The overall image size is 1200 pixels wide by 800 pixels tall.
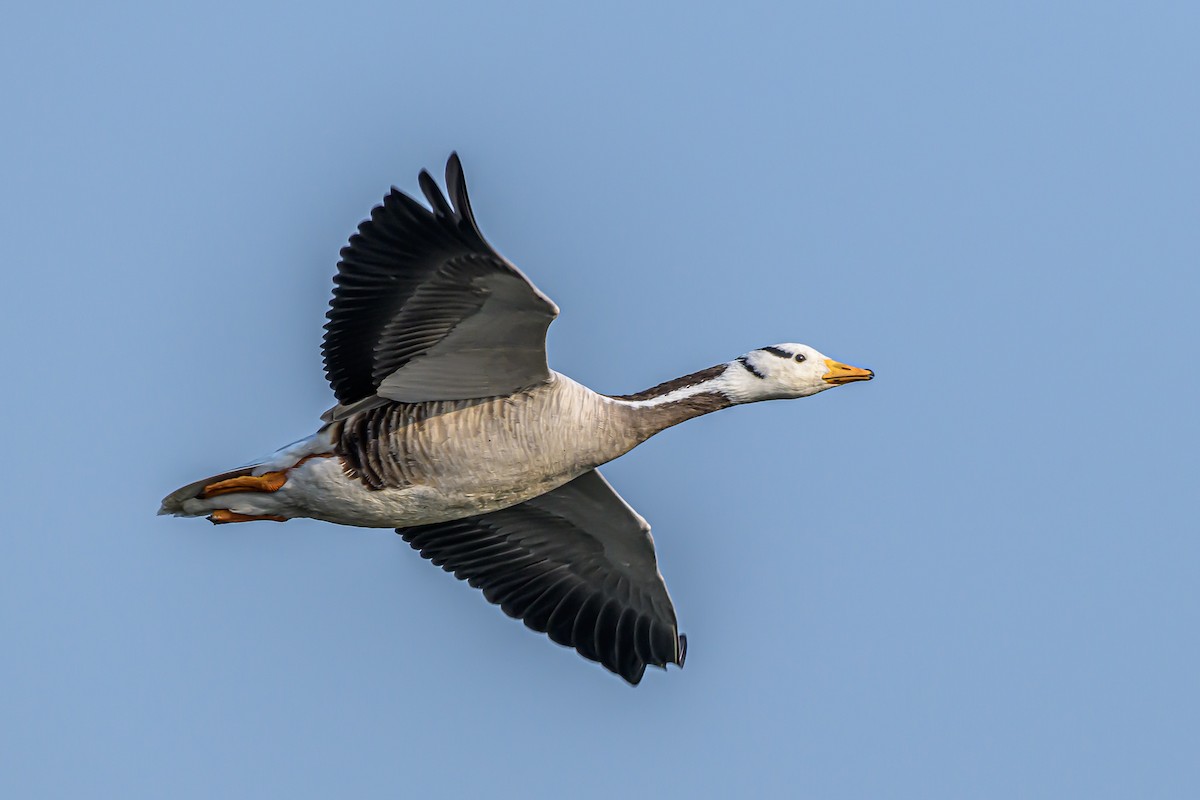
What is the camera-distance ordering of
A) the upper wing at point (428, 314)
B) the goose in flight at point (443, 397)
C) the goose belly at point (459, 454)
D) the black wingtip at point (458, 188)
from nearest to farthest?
the black wingtip at point (458, 188), the upper wing at point (428, 314), the goose in flight at point (443, 397), the goose belly at point (459, 454)

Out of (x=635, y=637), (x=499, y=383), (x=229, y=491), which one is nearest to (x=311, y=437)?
(x=229, y=491)

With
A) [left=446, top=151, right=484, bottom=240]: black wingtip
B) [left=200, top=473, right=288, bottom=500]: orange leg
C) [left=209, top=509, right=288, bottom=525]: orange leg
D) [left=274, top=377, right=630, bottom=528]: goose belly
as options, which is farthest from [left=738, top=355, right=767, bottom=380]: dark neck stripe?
[left=209, top=509, right=288, bottom=525]: orange leg

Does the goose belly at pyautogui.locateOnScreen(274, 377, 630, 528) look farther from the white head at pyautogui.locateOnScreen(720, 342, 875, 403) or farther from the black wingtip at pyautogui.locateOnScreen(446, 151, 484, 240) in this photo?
the black wingtip at pyautogui.locateOnScreen(446, 151, 484, 240)

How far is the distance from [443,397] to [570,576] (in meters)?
2.82

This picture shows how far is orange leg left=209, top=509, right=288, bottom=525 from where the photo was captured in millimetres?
12852

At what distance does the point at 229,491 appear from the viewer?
12.6 m

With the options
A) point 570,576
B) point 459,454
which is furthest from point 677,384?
point 570,576

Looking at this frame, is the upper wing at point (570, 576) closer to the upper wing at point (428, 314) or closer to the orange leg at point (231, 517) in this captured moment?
the orange leg at point (231, 517)

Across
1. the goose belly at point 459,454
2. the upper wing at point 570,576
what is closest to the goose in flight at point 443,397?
the goose belly at point 459,454

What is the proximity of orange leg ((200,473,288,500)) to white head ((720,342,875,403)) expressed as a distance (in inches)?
141

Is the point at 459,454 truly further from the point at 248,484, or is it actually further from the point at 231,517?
the point at 231,517

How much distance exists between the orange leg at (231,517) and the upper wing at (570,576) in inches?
68.1

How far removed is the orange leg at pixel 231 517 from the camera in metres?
12.9

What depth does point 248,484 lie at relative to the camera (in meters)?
12.5
